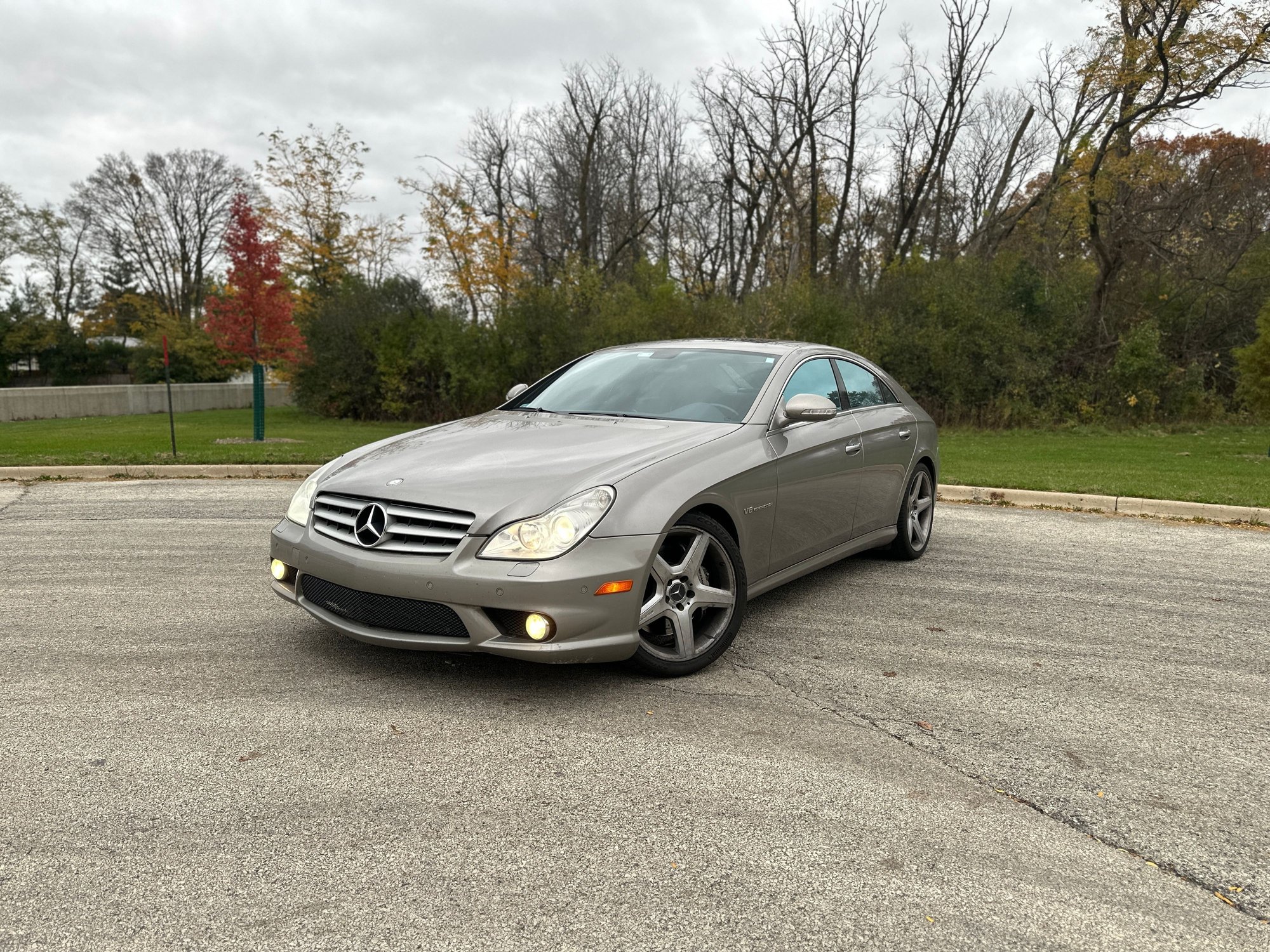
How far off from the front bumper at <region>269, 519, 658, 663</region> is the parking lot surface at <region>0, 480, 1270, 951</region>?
26cm

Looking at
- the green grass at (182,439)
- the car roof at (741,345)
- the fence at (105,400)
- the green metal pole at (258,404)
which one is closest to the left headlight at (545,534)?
the car roof at (741,345)

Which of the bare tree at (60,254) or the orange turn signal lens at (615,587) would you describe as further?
the bare tree at (60,254)

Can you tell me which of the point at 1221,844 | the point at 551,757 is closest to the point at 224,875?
the point at 551,757

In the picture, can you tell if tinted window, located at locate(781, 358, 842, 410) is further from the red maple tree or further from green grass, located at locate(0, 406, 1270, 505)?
the red maple tree

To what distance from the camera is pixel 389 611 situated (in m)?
4.09

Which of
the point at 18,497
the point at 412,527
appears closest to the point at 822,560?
the point at 412,527

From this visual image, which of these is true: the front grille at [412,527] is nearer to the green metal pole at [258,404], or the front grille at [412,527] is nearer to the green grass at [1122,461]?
the green grass at [1122,461]

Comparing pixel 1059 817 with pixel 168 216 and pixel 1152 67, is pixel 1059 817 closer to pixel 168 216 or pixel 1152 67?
pixel 1152 67

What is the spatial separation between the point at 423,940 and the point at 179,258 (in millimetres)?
59175

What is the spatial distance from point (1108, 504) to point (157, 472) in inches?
427

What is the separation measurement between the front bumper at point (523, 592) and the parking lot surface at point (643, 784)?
0.26m

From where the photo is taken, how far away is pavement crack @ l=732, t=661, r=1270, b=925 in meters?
2.71

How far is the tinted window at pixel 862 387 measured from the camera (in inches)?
A: 253

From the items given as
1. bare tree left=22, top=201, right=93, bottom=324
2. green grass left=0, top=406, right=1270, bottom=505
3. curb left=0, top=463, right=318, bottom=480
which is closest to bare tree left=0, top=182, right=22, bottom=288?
bare tree left=22, top=201, right=93, bottom=324
